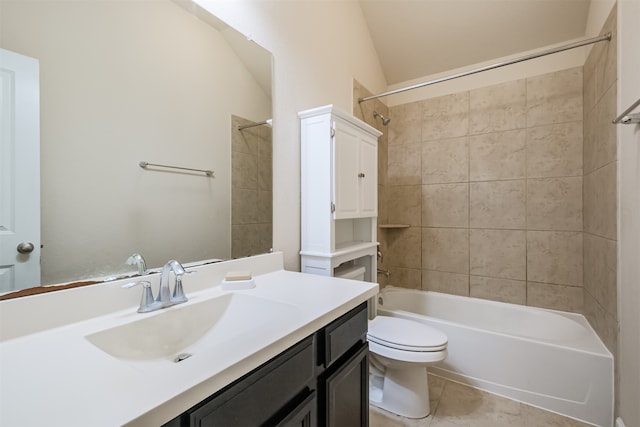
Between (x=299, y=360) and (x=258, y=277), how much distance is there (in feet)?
2.14

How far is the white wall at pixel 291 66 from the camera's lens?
4.82 ft

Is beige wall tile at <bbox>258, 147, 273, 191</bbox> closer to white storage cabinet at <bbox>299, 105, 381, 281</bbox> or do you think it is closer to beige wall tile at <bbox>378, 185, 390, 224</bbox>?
white storage cabinet at <bbox>299, 105, 381, 281</bbox>

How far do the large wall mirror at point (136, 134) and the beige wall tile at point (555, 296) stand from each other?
225cm

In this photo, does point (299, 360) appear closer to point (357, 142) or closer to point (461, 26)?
point (357, 142)

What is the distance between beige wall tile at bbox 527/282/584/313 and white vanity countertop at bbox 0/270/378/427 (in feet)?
7.37

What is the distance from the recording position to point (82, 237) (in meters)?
0.86

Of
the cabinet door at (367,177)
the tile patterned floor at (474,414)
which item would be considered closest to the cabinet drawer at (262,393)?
the tile patterned floor at (474,414)

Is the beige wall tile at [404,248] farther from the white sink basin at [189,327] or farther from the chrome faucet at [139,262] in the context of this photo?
the chrome faucet at [139,262]

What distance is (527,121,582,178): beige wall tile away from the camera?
2158 millimetres

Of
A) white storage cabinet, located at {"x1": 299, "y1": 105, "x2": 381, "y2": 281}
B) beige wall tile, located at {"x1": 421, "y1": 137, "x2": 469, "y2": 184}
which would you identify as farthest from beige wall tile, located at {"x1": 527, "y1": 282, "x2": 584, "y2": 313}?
white storage cabinet, located at {"x1": 299, "y1": 105, "x2": 381, "y2": 281}

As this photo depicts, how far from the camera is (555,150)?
2.22 metres

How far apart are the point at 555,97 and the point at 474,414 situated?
2312 mm

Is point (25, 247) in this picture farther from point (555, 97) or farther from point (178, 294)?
point (555, 97)

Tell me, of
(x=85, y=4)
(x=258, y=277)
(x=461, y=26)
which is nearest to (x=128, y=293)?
(x=258, y=277)
